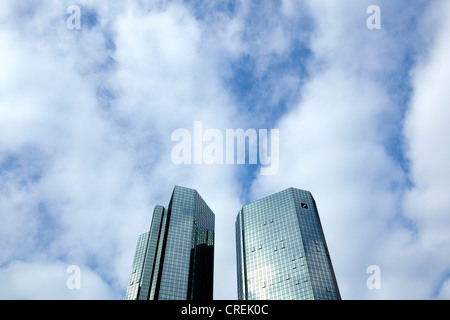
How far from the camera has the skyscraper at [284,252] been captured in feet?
424

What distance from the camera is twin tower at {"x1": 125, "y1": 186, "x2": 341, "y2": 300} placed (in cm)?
13225

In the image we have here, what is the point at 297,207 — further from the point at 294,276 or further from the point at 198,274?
the point at 198,274

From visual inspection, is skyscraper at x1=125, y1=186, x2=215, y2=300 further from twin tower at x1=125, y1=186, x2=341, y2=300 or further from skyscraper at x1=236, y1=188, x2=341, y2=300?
skyscraper at x1=236, y1=188, x2=341, y2=300

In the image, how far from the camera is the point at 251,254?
154m

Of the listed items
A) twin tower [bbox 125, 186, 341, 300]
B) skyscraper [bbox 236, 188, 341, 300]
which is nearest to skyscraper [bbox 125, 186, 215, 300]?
twin tower [bbox 125, 186, 341, 300]

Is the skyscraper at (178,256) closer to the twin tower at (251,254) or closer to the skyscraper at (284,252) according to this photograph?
the twin tower at (251,254)

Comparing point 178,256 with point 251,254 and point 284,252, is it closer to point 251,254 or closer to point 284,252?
point 251,254

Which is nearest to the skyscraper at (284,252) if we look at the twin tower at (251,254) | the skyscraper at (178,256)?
→ the twin tower at (251,254)

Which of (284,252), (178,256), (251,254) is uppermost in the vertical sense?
(251,254)

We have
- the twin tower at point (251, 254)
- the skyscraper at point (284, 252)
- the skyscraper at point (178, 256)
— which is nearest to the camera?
the skyscraper at point (284, 252)

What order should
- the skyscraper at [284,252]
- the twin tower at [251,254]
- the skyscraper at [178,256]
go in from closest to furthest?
the skyscraper at [284,252]
the twin tower at [251,254]
the skyscraper at [178,256]

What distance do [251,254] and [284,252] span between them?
62.8 feet

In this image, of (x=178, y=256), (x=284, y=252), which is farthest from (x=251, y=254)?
(x=178, y=256)
